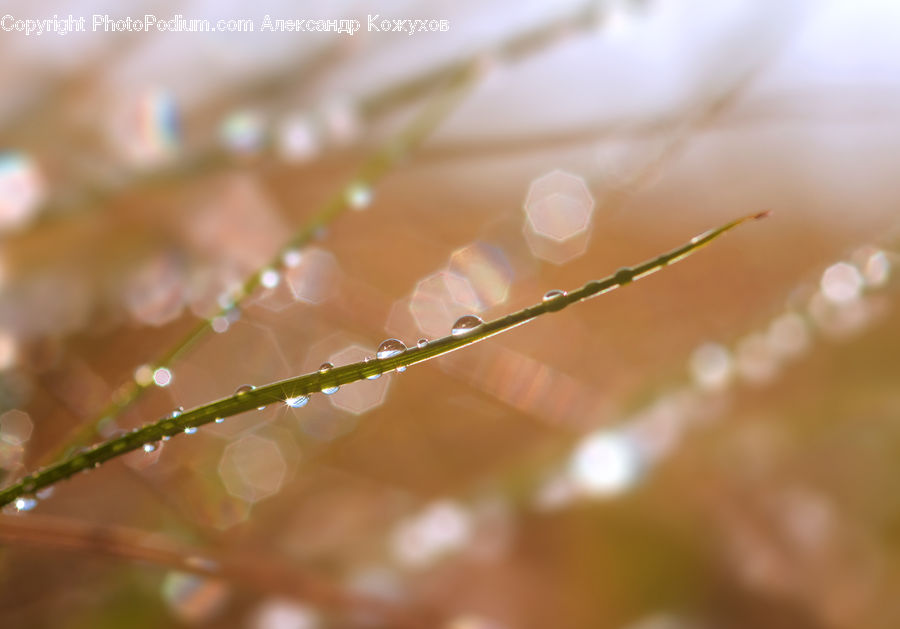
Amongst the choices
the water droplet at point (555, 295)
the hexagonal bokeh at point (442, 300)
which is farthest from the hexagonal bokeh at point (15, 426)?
the water droplet at point (555, 295)

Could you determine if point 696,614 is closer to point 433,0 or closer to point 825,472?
point 825,472

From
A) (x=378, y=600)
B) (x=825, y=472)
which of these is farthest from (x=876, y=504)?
(x=378, y=600)

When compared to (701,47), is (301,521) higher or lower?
lower

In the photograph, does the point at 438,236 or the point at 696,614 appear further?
the point at 438,236

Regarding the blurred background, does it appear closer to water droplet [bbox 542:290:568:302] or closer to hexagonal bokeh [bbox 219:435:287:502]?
hexagonal bokeh [bbox 219:435:287:502]

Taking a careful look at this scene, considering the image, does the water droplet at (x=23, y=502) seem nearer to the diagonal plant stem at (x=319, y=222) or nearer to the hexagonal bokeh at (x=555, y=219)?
the diagonal plant stem at (x=319, y=222)

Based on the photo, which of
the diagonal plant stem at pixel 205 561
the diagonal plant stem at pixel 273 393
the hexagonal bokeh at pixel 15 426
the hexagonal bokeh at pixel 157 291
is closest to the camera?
the diagonal plant stem at pixel 273 393
